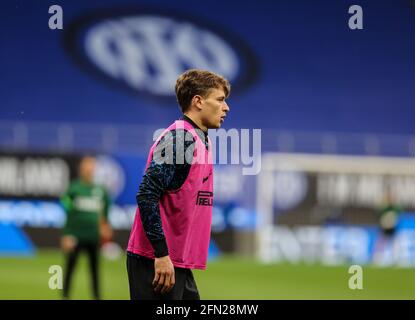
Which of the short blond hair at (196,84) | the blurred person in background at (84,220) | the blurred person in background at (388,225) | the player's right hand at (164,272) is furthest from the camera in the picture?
the blurred person in background at (388,225)

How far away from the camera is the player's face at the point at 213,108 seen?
4.93 meters

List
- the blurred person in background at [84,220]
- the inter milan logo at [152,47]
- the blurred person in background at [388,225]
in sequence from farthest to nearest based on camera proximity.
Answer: the inter milan logo at [152,47] < the blurred person in background at [388,225] < the blurred person in background at [84,220]

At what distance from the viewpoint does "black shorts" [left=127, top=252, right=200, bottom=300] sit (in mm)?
4789

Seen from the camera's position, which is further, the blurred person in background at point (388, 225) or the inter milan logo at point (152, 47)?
the inter milan logo at point (152, 47)

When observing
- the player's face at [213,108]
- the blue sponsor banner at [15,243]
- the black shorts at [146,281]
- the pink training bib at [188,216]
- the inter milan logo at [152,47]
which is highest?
the inter milan logo at [152,47]

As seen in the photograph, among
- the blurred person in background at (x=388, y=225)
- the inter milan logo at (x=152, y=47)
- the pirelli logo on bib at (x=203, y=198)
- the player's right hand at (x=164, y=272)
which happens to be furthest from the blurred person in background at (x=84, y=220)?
the inter milan logo at (x=152, y=47)

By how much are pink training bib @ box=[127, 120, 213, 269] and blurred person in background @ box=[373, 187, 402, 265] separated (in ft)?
52.1

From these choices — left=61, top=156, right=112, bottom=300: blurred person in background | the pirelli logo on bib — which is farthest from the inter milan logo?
the pirelli logo on bib

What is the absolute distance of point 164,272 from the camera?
460 centimetres

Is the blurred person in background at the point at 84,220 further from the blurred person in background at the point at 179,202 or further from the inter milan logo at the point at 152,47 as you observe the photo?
the inter milan logo at the point at 152,47

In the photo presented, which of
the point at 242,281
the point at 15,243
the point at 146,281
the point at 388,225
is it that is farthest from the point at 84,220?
the point at 388,225

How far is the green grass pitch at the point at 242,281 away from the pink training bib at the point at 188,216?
7022 mm

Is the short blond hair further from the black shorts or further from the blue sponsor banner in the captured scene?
the blue sponsor banner
